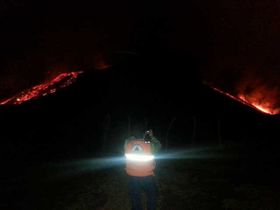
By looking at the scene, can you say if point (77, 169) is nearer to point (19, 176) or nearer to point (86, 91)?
point (19, 176)

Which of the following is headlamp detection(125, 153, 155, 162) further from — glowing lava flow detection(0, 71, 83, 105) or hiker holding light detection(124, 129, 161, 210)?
glowing lava flow detection(0, 71, 83, 105)

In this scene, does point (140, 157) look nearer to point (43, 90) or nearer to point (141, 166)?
point (141, 166)

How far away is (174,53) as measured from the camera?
26.5m

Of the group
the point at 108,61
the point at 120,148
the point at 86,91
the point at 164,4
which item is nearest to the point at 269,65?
the point at 164,4

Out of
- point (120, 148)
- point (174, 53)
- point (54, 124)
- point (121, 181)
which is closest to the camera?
point (121, 181)

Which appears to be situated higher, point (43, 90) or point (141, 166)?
point (43, 90)

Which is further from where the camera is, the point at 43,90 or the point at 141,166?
the point at 43,90

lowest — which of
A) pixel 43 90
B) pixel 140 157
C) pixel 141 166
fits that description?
pixel 141 166

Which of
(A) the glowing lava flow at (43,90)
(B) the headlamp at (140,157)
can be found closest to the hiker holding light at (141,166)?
(B) the headlamp at (140,157)

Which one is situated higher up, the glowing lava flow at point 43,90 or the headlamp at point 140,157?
the glowing lava flow at point 43,90

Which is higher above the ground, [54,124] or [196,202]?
[54,124]

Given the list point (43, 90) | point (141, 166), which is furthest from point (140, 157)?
point (43, 90)

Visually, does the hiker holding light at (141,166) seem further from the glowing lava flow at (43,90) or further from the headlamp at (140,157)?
the glowing lava flow at (43,90)

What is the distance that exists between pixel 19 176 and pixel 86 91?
9.65m
